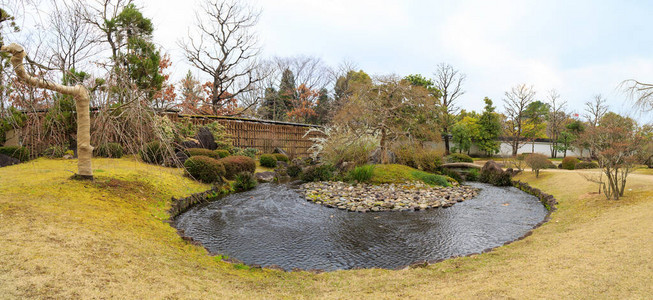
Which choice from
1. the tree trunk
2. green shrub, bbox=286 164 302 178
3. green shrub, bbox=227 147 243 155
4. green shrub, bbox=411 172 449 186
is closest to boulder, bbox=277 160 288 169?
green shrub, bbox=286 164 302 178

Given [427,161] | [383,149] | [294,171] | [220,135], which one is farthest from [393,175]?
[220,135]

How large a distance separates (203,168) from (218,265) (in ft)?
19.4

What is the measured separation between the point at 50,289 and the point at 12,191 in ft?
13.0

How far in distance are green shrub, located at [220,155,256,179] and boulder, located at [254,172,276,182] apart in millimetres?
750

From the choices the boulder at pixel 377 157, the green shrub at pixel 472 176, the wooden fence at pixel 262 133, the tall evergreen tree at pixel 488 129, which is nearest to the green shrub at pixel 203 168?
the wooden fence at pixel 262 133

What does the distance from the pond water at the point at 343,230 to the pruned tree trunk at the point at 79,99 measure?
2154 millimetres

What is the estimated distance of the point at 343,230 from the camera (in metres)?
5.96

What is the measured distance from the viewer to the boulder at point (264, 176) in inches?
464

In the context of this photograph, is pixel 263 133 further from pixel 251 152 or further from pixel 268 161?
pixel 268 161

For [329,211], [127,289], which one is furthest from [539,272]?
[329,211]

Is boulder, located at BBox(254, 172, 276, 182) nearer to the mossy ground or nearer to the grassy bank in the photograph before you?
the mossy ground

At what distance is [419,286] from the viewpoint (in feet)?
10.0

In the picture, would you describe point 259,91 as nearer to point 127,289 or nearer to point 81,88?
point 81,88

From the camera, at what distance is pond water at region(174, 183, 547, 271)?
181 inches
